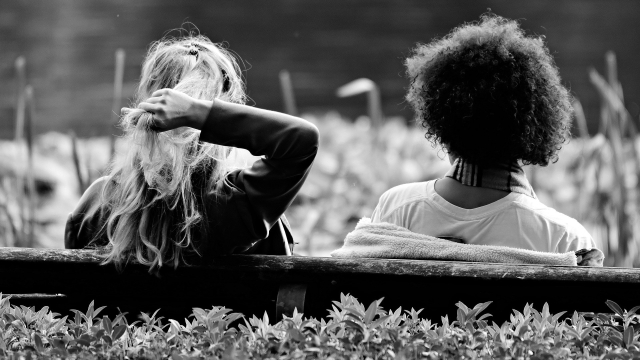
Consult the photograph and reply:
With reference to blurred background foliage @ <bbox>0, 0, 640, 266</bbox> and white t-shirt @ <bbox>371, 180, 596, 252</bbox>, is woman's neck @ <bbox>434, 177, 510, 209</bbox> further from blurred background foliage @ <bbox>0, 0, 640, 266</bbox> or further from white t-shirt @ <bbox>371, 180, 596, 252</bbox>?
blurred background foliage @ <bbox>0, 0, 640, 266</bbox>

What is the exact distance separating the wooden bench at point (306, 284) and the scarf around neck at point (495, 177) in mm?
398

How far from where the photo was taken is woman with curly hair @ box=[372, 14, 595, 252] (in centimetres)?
235

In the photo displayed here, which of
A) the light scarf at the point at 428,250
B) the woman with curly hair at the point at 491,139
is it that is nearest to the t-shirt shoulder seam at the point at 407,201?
the woman with curly hair at the point at 491,139

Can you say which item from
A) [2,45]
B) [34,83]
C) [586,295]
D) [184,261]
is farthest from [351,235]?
[2,45]

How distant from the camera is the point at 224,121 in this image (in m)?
2.11

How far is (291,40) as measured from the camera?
12.1 m

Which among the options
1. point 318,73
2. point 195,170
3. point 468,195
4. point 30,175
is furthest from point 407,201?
point 318,73

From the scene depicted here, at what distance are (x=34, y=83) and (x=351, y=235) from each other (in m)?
9.42

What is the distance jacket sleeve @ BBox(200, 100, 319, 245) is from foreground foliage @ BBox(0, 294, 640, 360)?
385 mm

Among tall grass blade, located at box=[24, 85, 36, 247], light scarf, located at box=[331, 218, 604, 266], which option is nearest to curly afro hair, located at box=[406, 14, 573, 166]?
light scarf, located at box=[331, 218, 604, 266]

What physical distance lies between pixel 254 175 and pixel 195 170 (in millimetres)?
186

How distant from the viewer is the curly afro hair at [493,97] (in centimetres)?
238

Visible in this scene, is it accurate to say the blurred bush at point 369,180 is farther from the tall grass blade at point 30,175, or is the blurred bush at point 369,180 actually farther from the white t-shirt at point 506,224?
the white t-shirt at point 506,224

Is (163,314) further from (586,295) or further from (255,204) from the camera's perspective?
(586,295)
